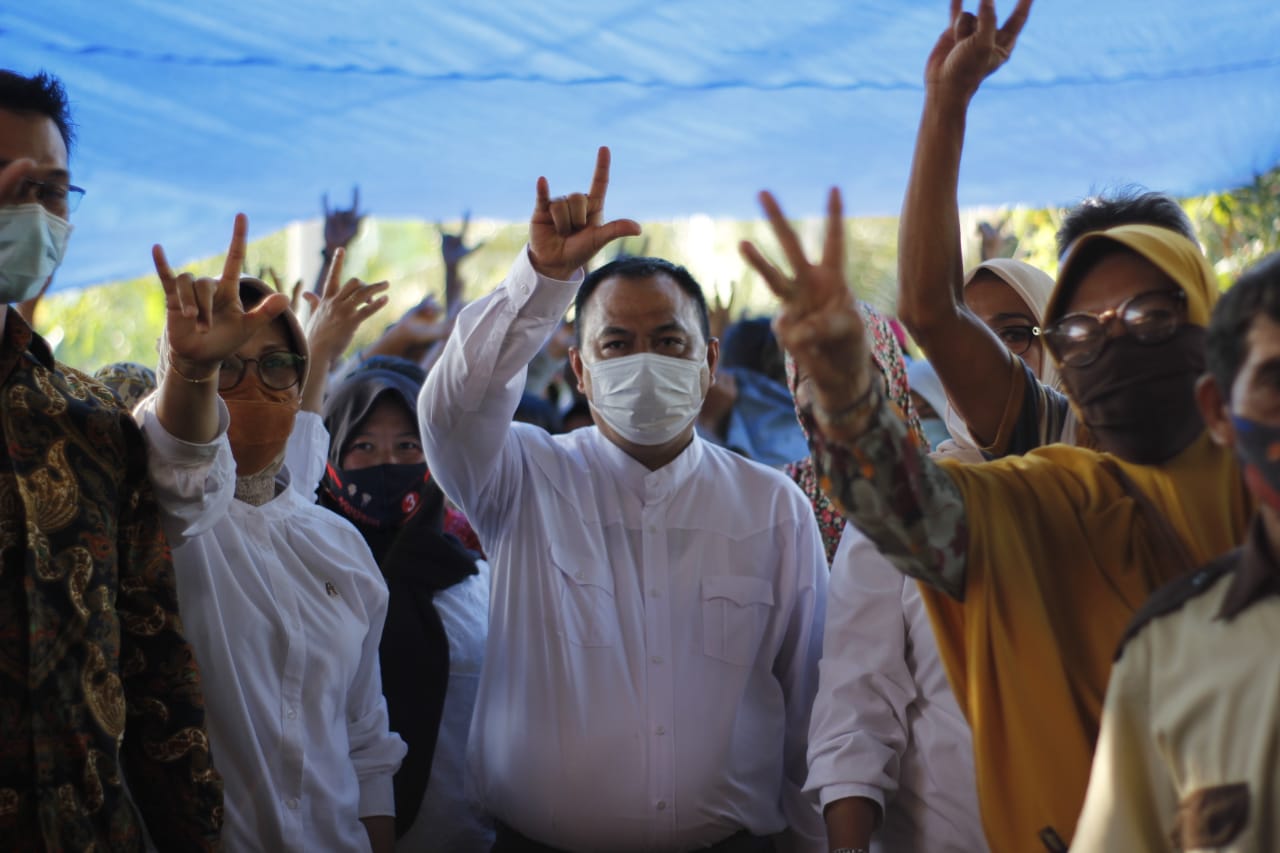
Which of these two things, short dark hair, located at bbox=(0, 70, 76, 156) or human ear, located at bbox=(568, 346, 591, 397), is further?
human ear, located at bbox=(568, 346, 591, 397)

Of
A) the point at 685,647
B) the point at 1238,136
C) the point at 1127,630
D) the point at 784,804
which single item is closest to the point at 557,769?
the point at 685,647

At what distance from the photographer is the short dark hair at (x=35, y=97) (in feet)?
7.55

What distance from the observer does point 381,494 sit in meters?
3.53

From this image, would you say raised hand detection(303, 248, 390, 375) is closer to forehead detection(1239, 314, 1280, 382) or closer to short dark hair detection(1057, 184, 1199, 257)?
short dark hair detection(1057, 184, 1199, 257)

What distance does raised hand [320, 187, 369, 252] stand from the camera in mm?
5254

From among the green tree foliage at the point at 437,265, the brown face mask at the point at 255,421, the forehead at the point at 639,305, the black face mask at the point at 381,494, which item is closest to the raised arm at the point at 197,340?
the brown face mask at the point at 255,421

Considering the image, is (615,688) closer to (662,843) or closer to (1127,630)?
(662,843)

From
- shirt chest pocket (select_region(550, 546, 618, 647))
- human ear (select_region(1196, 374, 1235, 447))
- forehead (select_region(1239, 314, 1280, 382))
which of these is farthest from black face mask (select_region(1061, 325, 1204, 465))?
shirt chest pocket (select_region(550, 546, 618, 647))

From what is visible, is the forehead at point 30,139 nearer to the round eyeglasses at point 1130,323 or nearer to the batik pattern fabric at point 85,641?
the batik pattern fabric at point 85,641

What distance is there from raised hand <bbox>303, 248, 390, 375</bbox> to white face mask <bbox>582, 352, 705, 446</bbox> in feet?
2.69

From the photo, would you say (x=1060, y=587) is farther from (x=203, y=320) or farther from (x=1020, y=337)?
(x=203, y=320)

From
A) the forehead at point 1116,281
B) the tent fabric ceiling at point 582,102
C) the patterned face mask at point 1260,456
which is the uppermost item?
the tent fabric ceiling at point 582,102

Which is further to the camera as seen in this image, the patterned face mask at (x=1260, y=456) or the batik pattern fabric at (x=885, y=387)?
the batik pattern fabric at (x=885, y=387)

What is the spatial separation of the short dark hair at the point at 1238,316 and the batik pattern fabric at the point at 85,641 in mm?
1798
